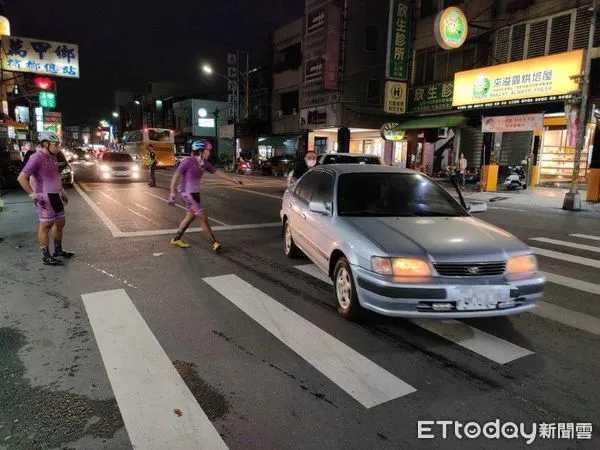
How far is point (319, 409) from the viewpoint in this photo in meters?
3.11

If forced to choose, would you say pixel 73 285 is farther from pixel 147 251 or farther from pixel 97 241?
pixel 97 241

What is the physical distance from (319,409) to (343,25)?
31110 millimetres

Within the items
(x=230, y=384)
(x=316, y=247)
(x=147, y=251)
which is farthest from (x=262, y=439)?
(x=147, y=251)

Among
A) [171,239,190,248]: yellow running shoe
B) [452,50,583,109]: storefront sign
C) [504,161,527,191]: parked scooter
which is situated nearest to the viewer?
[171,239,190,248]: yellow running shoe

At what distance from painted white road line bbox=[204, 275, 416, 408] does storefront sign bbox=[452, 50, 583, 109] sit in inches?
585

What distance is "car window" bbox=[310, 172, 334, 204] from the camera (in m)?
5.55

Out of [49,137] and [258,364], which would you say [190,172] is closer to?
[49,137]

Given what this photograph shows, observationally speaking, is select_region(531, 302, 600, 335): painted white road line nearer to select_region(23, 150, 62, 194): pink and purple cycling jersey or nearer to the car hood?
the car hood

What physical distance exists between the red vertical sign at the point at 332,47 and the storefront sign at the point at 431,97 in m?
5.74

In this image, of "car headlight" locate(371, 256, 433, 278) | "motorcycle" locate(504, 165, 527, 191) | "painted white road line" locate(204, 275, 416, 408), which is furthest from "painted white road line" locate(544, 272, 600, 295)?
"motorcycle" locate(504, 165, 527, 191)

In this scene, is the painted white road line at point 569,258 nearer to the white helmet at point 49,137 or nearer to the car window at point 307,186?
the car window at point 307,186

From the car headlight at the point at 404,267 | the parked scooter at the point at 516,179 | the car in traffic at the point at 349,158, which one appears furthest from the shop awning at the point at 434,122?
the car headlight at the point at 404,267
